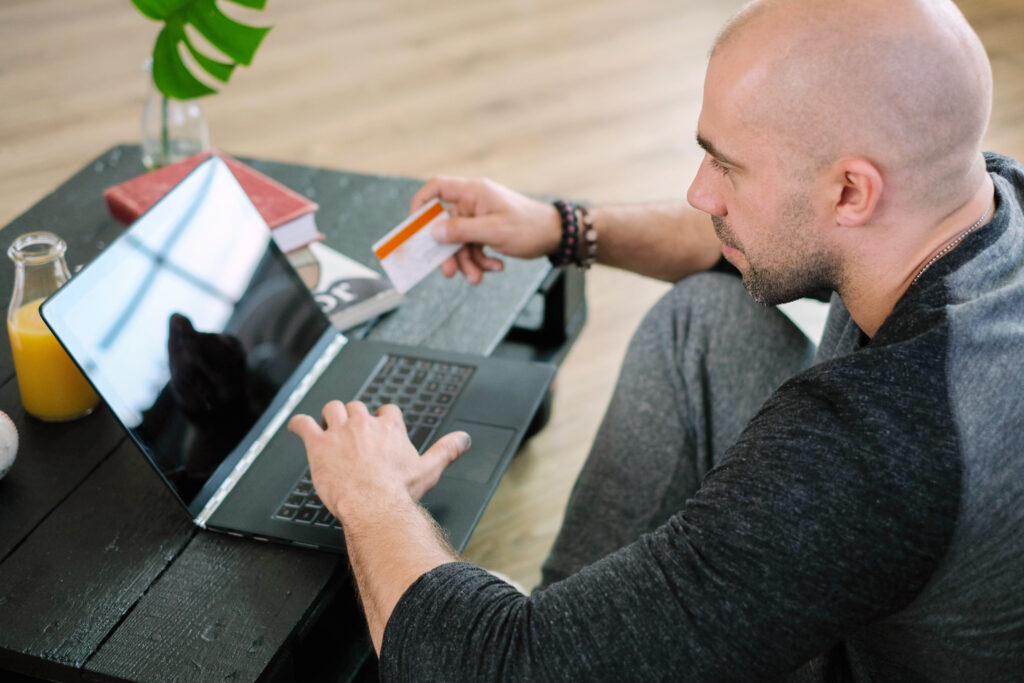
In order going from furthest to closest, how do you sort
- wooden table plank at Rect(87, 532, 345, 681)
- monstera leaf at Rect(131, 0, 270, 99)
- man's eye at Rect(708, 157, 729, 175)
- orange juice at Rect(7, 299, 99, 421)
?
monstera leaf at Rect(131, 0, 270, 99) → orange juice at Rect(7, 299, 99, 421) → man's eye at Rect(708, 157, 729, 175) → wooden table plank at Rect(87, 532, 345, 681)

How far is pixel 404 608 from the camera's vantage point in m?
0.93

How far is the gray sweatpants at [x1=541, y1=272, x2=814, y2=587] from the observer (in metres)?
1.36

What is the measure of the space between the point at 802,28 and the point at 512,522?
3.68ft

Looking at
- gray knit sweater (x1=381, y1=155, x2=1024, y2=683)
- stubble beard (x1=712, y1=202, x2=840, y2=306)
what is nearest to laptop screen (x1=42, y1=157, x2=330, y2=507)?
gray knit sweater (x1=381, y1=155, x2=1024, y2=683)

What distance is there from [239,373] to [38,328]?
0.21m

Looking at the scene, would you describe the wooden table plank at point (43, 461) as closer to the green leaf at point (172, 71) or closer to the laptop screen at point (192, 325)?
the laptop screen at point (192, 325)

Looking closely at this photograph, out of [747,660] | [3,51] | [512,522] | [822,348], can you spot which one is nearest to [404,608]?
[747,660]

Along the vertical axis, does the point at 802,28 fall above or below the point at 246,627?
above

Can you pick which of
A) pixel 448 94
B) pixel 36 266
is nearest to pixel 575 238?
pixel 36 266

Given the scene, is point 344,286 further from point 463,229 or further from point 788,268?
point 788,268

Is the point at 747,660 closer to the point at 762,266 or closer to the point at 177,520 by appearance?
the point at 762,266

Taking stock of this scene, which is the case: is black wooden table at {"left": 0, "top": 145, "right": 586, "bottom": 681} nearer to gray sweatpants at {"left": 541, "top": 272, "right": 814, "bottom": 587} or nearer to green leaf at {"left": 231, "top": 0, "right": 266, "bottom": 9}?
gray sweatpants at {"left": 541, "top": 272, "right": 814, "bottom": 587}

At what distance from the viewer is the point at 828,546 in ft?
2.71

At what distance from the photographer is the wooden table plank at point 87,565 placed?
0.95 m
